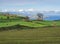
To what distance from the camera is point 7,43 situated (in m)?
23.8

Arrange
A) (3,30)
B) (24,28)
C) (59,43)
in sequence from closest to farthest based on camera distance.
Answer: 1. (59,43)
2. (3,30)
3. (24,28)

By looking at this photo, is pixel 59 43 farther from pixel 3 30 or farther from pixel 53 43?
pixel 3 30

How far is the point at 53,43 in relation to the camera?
23.6 metres

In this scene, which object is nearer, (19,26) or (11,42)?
(11,42)

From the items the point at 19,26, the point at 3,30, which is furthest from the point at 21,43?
the point at 19,26

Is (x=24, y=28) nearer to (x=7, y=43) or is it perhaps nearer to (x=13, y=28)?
(x=13, y=28)

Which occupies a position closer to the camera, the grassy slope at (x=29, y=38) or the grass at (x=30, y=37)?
the grassy slope at (x=29, y=38)

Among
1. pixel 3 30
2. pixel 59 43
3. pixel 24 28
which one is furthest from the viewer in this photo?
pixel 24 28

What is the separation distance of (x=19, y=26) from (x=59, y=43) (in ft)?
44.9

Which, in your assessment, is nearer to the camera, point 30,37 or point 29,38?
point 29,38

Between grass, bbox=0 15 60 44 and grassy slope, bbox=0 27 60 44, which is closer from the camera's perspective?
grassy slope, bbox=0 27 60 44

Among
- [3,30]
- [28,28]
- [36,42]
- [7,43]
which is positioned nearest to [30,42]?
[36,42]

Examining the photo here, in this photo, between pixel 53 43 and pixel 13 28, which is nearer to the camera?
pixel 53 43

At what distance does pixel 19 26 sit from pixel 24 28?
2.64ft
